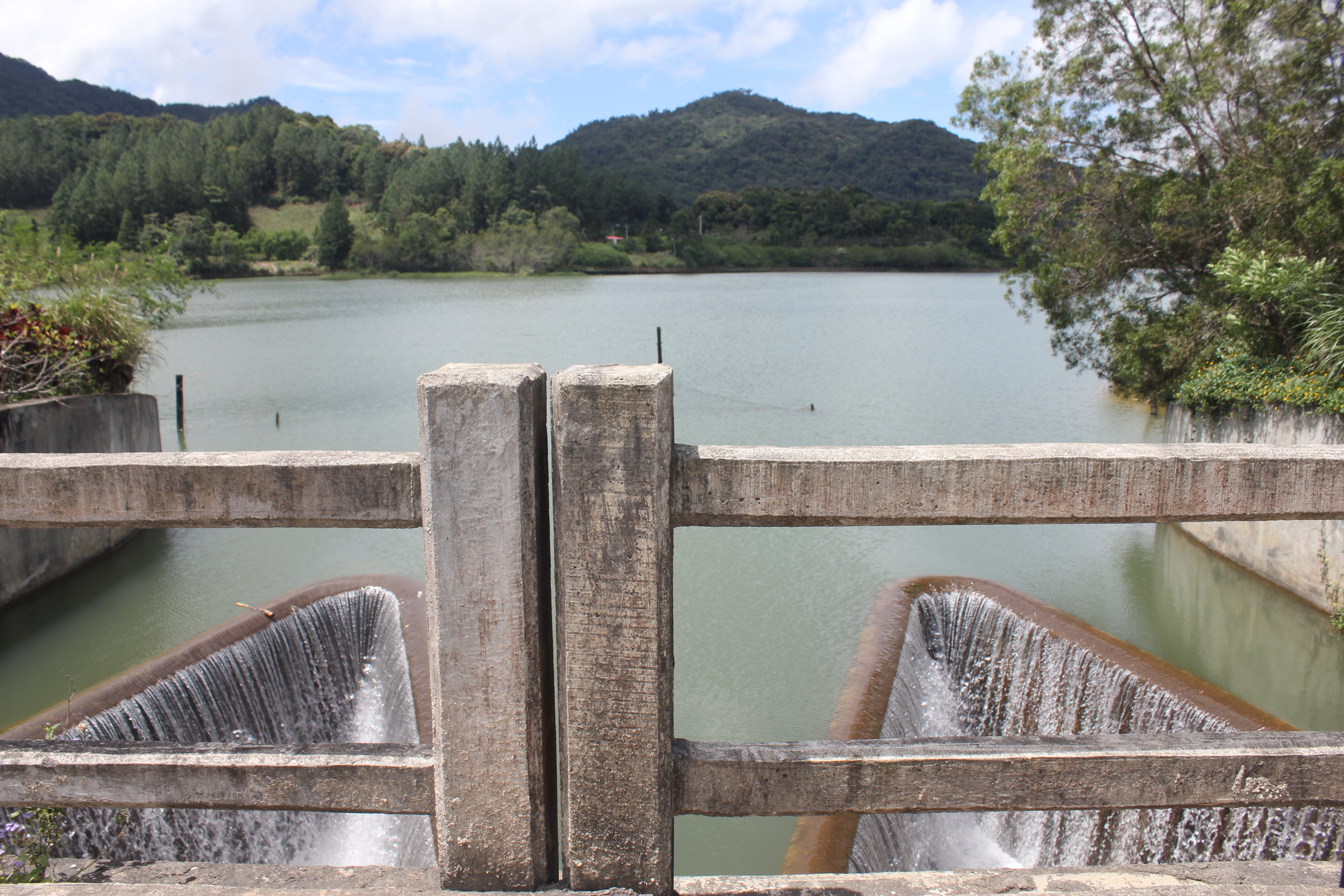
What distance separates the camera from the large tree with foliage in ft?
30.7

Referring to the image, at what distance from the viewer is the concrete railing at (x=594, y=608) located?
1.50m

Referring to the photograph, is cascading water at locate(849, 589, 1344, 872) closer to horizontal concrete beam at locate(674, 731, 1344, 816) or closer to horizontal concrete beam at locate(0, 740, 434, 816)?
horizontal concrete beam at locate(674, 731, 1344, 816)

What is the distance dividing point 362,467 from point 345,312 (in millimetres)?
37109

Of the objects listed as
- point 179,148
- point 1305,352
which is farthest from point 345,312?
point 179,148

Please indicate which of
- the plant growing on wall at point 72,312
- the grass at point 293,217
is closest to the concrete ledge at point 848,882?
the plant growing on wall at point 72,312

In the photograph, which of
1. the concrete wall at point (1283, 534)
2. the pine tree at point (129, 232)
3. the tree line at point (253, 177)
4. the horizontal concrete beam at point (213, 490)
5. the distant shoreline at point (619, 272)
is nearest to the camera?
the horizontal concrete beam at point (213, 490)

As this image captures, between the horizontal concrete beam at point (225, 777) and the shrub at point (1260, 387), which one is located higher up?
the shrub at point (1260, 387)

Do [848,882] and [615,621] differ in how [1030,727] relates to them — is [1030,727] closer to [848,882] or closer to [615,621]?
[848,882]

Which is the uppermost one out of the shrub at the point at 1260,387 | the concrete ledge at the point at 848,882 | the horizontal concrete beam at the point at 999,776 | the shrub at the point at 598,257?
the shrub at the point at 598,257

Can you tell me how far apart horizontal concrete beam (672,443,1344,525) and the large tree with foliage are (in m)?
8.59

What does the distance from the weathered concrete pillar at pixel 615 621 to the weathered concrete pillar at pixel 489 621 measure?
0.06 m

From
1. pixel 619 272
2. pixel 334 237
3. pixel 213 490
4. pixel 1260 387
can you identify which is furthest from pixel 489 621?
pixel 334 237

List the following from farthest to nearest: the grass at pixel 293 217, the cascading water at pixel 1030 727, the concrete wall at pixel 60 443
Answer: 1. the grass at pixel 293 217
2. the concrete wall at pixel 60 443
3. the cascading water at pixel 1030 727

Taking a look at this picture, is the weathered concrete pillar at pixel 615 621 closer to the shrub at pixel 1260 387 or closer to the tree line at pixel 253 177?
the shrub at pixel 1260 387
